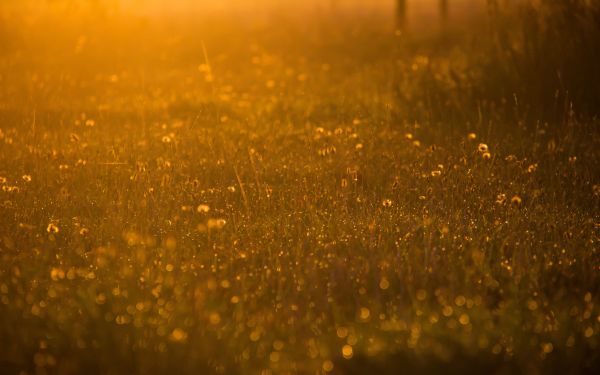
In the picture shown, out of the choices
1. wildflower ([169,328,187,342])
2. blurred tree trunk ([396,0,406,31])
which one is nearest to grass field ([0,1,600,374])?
wildflower ([169,328,187,342])

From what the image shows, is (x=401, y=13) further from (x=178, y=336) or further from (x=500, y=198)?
(x=178, y=336)

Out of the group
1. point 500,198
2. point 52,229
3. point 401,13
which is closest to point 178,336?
point 52,229

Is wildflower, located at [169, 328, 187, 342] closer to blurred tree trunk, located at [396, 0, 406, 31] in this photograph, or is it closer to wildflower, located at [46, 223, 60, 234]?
wildflower, located at [46, 223, 60, 234]

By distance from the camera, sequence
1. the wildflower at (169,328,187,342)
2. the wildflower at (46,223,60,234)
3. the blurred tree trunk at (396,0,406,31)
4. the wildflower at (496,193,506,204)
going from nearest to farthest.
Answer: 1. the wildflower at (169,328,187,342)
2. the wildflower at (46,223,60,234)
3. the wildflower at (496,193,506,204)
4. the blurred tree trunk at (396,0,406,31)

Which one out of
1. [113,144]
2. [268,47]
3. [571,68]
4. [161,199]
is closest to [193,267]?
[161,199]

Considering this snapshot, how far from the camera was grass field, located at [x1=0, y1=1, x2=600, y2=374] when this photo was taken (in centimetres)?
328

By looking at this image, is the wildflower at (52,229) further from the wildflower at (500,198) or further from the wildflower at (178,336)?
the wildflower at (500,198)

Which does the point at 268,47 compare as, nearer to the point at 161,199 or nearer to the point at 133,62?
the point at 133,62

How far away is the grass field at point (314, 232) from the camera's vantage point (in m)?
3.28

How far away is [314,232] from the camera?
4414 mm

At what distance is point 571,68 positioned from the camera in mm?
7824

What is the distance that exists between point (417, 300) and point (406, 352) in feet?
1.58

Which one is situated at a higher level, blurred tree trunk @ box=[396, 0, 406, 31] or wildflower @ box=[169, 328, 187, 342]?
wildflower @ box=[169, 328, 187, 342]

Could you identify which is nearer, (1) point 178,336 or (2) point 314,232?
(1) point 178,336
